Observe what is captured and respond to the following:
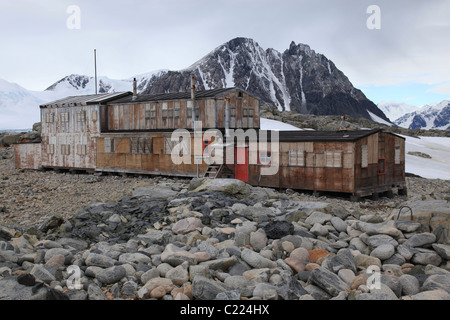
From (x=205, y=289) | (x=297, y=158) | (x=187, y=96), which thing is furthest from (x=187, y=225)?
(x=187, y=96)

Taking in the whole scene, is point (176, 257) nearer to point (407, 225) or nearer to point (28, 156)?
point (407, 225)

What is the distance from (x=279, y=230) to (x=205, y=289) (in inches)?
147

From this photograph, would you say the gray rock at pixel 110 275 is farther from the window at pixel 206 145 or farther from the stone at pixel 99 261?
the window at pixel 206 145

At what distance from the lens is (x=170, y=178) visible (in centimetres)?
3000

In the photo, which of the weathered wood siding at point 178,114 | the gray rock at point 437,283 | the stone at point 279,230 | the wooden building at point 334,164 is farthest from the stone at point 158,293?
the weathered wood siding at point 178,114

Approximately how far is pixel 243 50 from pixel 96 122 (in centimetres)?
16436

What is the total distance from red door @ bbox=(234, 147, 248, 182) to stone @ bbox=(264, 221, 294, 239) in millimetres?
13314

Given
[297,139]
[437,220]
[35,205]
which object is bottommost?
[35,205]

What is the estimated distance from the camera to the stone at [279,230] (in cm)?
1128

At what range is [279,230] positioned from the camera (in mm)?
11344

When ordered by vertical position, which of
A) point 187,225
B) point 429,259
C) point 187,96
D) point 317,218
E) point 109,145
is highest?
point 187,96

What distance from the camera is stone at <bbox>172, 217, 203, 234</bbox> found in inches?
492

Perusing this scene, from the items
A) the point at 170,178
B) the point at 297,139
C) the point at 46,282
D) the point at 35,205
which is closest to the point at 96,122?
the point at 170,178
